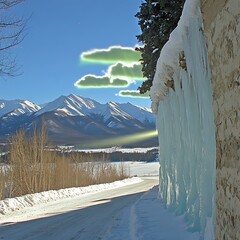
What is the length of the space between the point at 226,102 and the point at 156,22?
9.45 metres

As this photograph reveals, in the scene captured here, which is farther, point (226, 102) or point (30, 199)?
point (30, 199)

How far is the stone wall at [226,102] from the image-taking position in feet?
9.97

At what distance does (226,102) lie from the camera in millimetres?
3330

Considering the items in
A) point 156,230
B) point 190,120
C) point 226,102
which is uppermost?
point 190,120

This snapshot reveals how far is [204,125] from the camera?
5.91 metres

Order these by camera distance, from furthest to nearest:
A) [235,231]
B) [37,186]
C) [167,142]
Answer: [37,186]
[167,142]
[235,231]

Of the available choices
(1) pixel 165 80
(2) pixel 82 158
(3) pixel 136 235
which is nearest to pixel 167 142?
(1) pixel 165 80

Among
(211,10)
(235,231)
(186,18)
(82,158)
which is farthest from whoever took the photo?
(82,158)

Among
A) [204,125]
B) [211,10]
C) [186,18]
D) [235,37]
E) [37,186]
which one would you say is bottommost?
[37,186]

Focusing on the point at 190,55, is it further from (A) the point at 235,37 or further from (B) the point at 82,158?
(B) the point at 82,158

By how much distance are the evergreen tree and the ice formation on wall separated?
1467 millimetres

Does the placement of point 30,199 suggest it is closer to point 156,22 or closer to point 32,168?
point 32,168

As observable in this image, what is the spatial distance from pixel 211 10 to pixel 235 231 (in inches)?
70.7

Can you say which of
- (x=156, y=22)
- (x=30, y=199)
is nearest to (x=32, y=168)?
(x=30, y=199)
